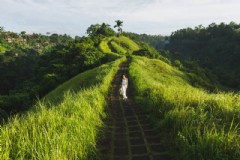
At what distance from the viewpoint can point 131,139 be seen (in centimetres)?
955

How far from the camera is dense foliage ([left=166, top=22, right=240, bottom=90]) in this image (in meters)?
93.8

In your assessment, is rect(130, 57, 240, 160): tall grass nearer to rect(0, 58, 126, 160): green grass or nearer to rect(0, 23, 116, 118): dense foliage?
rect(0, 58, 126, 160): green grass

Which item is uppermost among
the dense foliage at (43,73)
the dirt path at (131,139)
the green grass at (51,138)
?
the green grass at (51,138)

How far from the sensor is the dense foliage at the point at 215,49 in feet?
308

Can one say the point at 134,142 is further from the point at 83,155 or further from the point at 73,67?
the point at 73,67

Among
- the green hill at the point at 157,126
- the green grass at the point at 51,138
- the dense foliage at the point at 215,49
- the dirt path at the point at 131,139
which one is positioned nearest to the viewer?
the green grass at the point at 51,138

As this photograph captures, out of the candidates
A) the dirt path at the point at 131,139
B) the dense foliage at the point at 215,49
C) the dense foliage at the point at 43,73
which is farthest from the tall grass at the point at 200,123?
the dense foliage at the point at 215,49

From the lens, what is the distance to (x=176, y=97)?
11633 millimetres

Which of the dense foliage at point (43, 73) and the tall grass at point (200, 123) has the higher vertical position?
the tall grass at point (200, 123)

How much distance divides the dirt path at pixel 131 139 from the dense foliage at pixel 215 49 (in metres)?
74.6

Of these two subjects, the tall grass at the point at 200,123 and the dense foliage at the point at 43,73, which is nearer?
the tall grass at the point at 200,123

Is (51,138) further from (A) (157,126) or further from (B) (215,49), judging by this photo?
(B) (215,49)

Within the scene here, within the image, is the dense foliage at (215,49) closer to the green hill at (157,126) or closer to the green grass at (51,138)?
the green hill at (157,126)

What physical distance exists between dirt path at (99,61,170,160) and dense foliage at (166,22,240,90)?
245ft
